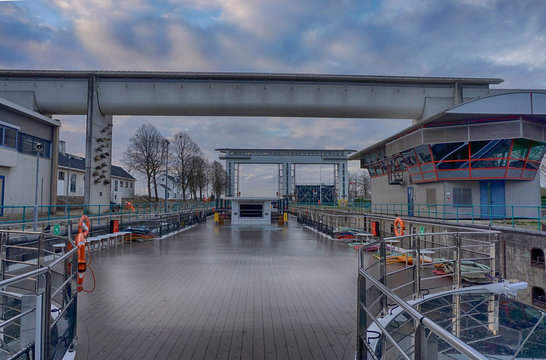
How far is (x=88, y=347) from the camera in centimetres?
413

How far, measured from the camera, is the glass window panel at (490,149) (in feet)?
56.5

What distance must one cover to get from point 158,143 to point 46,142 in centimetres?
1682

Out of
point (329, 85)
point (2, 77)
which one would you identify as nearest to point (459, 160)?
point (329, 85)

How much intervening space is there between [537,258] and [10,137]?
24.5 m

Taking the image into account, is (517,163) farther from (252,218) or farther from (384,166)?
(252,218)

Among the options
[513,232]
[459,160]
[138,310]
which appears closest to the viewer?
[138,310]

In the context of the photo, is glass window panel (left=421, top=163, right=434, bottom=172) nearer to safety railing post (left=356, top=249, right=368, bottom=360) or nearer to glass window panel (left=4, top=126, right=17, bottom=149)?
safety railing post (left=356, top=249, right=368, bottom=360)

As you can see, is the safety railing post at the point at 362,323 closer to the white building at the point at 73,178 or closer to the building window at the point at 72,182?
the white building at the point at 73,178

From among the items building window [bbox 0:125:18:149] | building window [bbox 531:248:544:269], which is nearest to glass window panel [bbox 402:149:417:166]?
building window [bbox 531:248:544:269]

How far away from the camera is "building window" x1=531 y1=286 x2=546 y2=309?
1013 centimetres

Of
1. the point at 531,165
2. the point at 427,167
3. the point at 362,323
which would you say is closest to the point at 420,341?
the point at 362,323

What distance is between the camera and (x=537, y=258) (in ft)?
34.8

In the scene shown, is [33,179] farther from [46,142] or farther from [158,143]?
[158,143]

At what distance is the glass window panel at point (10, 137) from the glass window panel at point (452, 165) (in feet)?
80.4
